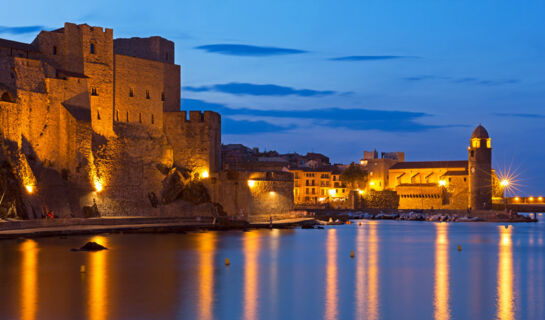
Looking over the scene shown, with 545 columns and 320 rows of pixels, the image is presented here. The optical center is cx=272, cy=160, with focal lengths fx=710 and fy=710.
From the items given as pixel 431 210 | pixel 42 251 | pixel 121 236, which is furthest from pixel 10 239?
pixel 431 210

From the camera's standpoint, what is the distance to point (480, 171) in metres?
66.3

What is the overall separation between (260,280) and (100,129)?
60.4 ft

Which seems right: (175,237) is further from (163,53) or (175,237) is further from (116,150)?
(163,53)

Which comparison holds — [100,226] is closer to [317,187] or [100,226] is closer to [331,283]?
[331,283]

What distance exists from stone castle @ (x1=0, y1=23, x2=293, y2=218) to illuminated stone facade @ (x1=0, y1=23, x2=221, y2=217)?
0.05 meters

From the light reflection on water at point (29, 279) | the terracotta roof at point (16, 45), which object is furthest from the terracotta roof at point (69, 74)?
the light reflection on water at point (29, 279)

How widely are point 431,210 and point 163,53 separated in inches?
1410

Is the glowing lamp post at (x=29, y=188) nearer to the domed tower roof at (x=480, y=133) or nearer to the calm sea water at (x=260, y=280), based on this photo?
the calm sea water at (x=260, y=280)

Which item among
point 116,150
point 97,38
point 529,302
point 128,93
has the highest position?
point 97,38

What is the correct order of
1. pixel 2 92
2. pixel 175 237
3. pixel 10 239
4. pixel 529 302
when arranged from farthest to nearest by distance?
pixel 175 237
pixel 2 92
pixel 10 239
pixel 529 302

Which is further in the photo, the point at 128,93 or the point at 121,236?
the point at 128,93

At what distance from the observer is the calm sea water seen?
14.7m

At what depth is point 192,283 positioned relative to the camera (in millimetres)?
18422

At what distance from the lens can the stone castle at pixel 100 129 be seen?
30578 millimetres
